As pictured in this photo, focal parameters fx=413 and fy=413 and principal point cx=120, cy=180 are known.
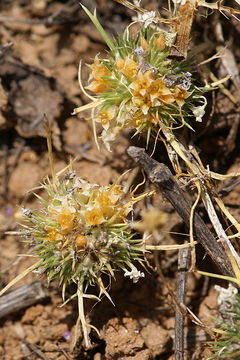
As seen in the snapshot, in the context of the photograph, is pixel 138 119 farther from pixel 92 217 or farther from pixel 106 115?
pixel 92 217

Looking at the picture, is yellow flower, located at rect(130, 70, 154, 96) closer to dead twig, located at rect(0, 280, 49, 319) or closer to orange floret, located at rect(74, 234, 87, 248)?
orange floret, located at rect(74, 234, 87, 248)

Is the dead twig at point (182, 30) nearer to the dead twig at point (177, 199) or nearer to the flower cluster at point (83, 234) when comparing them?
the dead twig at point (177, 199)

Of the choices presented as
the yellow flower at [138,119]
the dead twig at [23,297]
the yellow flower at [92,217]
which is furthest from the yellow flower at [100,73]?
the dead twig at [23,297]

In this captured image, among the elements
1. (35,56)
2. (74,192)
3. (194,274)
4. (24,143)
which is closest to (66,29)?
(35,56)

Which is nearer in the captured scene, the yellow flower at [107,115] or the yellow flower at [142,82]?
the yellow flower at [142,82]

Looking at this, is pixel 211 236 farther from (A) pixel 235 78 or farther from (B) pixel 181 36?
(A) pixel 235 78

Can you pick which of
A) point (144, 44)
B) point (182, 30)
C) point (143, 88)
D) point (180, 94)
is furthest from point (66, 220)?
point (182, 30)
